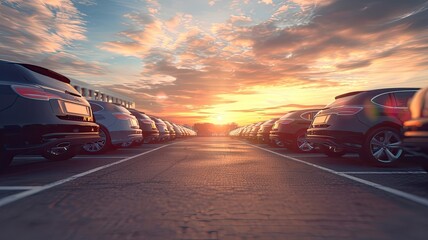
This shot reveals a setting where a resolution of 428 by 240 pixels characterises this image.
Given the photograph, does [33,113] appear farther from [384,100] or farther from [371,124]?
[384,100]

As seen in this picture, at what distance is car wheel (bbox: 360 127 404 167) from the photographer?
7188 mm

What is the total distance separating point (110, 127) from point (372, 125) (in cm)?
722

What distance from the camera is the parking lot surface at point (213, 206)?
2.77 meters

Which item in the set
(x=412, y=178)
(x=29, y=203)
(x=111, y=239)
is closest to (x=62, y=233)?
(x=111, y=239)

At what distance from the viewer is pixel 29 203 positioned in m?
3.75

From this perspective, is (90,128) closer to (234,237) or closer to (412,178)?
(234,237)

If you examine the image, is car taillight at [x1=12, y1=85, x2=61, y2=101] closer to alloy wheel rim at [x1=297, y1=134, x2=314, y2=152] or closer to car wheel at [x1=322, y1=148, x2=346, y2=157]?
car wheel at [x1=322, y1=148, x2=346, y2=157]

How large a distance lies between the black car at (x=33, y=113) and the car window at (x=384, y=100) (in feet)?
20.9

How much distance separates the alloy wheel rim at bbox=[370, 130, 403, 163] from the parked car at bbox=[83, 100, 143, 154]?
23.2 ft

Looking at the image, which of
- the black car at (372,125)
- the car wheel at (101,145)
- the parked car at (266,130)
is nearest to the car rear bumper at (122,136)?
the car wheel at (101,145)

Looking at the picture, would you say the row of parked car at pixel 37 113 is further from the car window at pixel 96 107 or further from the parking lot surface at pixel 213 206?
the car window at pixel 96 107

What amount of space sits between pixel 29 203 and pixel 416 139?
5.04 metres

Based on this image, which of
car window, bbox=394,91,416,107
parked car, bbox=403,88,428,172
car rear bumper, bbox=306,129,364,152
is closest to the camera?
parked car, bbox=403,88,428,172

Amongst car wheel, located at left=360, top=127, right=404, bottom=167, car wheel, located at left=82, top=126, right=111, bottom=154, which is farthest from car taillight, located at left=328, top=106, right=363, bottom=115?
car wheel, located at left=82, top=126, right=111, bottom=154
